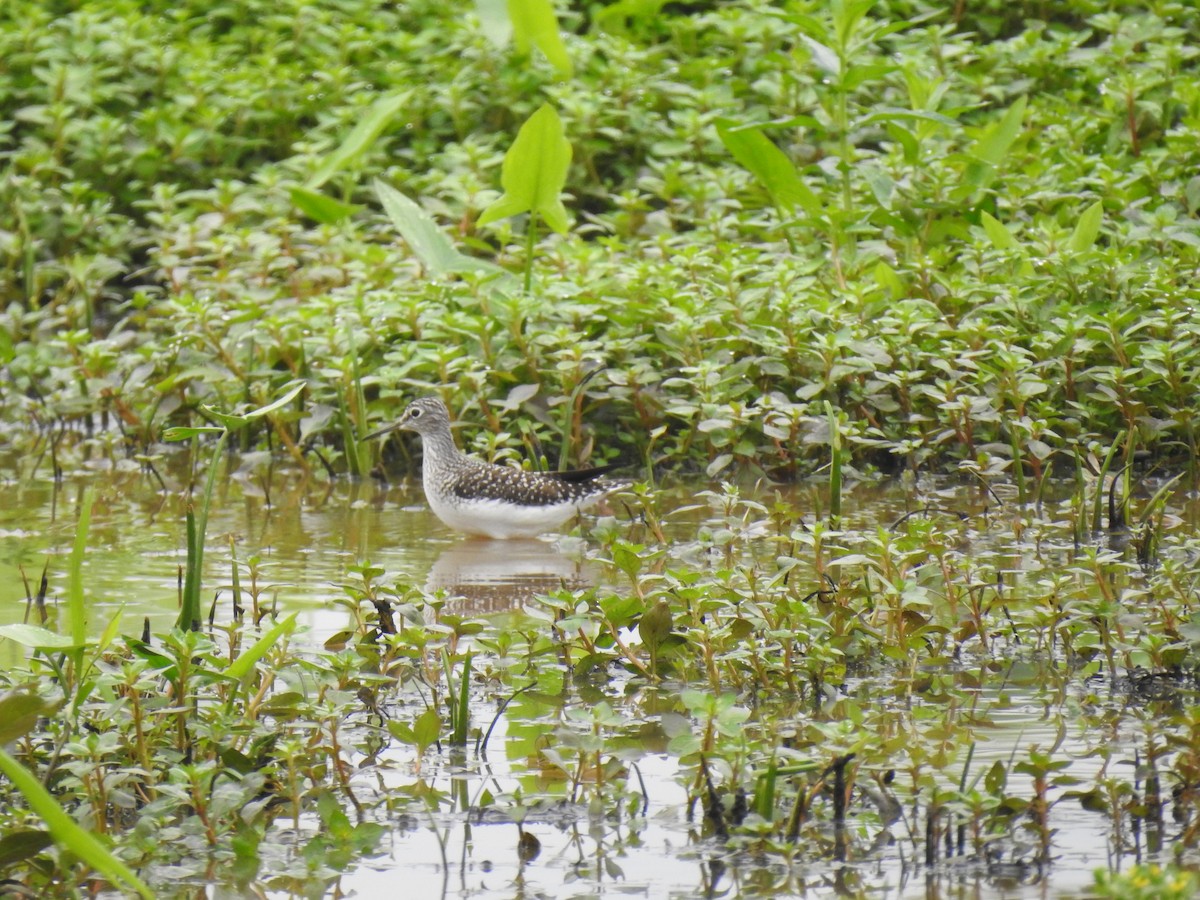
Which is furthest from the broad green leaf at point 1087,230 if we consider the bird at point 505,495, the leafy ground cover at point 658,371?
the bird at point 505,495

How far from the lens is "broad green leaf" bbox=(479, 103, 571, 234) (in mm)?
8062

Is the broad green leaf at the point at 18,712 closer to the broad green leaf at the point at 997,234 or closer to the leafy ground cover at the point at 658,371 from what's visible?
the leafy ground cover at the point at 658,371

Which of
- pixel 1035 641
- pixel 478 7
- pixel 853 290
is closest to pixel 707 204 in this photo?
pixel 853 290

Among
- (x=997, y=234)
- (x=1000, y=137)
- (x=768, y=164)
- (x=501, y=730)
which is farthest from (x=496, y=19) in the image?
(x=1000, y=137)

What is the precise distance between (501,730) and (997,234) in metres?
4.44

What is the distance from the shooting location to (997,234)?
7859mm

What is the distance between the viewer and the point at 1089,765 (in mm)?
3984

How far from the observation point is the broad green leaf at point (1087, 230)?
772cm

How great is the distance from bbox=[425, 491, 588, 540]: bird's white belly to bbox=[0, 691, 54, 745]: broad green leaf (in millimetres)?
3730

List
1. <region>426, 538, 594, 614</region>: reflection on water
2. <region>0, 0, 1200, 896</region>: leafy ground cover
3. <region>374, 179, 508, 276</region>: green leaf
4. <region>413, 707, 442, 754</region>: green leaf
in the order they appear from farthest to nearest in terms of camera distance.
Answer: <region>374, 179, 508, 276</region>: green leaf
<region>426, 538, 594, 614</region>: reflection on water
<region>413, 707, 442, 754</region>: green leaf
<region>0, 0, 1200, 896</region>: leafy ground cover

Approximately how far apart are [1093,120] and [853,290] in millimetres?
2816

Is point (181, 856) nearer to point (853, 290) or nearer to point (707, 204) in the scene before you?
point (853, 290)

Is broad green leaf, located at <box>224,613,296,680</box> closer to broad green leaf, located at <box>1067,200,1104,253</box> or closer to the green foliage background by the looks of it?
the green foliage background

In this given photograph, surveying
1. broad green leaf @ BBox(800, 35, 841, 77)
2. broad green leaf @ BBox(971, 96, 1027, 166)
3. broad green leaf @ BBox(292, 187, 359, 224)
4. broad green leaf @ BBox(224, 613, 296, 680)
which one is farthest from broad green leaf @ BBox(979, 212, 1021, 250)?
broad green leaf @ BBox(224, 613, 296, 680)
